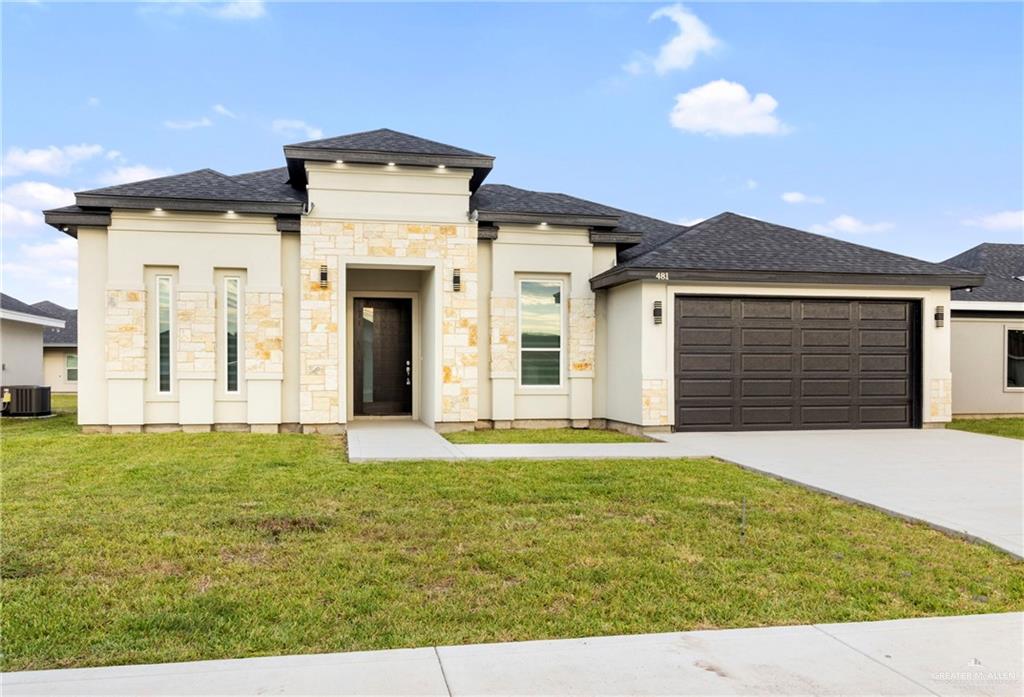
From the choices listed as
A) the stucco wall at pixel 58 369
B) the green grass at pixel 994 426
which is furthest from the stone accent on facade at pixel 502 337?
the stucco wall at pixel 58 369

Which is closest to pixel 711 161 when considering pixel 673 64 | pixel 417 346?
pixel 673 64

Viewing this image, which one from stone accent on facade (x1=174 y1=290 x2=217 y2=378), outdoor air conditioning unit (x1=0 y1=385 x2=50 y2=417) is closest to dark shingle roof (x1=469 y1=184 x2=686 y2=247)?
stone accent on facade (x1=174 y1=290 x2=217 y2=378)

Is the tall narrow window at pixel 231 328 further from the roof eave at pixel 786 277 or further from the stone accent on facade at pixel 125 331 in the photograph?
the roof eave at pixel 786 277

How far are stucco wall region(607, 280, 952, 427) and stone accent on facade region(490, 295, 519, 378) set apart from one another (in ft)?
6.45

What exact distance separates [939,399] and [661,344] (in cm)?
570

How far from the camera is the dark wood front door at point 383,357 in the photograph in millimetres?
14531

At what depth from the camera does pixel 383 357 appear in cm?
1466

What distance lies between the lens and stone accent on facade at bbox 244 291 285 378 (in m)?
12.4

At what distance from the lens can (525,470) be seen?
8422 millimetres

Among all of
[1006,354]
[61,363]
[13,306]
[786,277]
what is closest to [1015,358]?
[1006,354]

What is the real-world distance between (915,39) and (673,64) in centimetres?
650

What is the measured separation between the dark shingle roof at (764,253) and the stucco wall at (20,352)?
16.8 meters

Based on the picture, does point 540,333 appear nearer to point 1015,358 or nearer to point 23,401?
point 1015,358

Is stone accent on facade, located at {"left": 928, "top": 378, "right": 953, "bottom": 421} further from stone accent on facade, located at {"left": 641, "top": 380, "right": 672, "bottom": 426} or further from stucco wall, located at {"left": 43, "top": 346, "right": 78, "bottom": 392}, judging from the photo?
stucco wall, located at {"left": 43, "top": 346, "right": 78, "bottom": 392}
